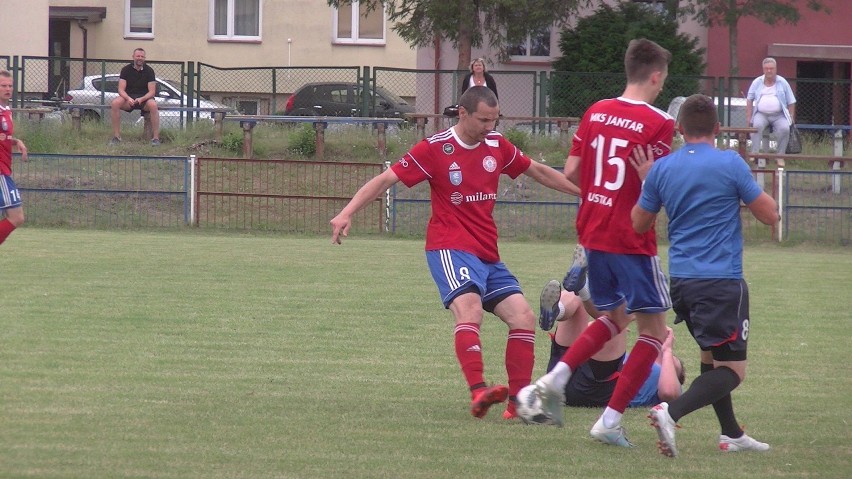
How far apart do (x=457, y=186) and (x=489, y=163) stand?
9.2 inches

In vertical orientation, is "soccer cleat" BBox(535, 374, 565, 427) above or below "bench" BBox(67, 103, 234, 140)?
below

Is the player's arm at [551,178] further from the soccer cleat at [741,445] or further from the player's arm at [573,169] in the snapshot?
the soccer cleat at [741,445]

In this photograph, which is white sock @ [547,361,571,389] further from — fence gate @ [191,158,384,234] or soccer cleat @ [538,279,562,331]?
fence gate @ [191,158,384,234]

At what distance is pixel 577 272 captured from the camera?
6094 mm

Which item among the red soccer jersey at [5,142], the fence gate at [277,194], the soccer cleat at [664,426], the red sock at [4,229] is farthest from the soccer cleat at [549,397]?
the fence gate at [277,194]

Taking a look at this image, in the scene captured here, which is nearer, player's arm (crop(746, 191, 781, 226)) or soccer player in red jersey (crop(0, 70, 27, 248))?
player's arm (crop(746, 191, 781, 226))

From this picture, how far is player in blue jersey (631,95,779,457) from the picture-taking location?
5.37m

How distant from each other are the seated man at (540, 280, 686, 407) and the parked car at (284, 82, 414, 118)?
69.2ft

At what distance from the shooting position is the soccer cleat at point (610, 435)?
568 cm

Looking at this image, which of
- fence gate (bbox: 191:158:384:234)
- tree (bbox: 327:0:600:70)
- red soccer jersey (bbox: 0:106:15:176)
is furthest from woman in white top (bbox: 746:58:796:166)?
red soccer jersey (bbox: 0:106:15:176)

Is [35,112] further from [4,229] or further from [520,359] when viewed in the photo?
[520,359]

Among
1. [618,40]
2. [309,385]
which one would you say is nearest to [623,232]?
[309,385]

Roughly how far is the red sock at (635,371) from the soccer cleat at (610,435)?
0.35 feet

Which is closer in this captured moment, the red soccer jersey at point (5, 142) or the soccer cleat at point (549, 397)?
the soccer cleat at point (549, 397)
